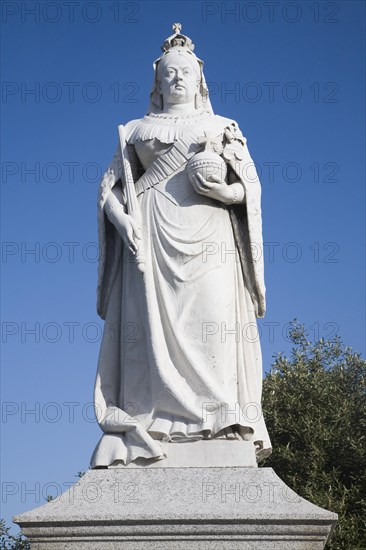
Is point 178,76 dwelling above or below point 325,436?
above

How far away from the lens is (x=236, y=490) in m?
7.51

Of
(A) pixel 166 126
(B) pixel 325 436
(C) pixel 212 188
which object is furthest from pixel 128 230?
(B) pixel 325 436

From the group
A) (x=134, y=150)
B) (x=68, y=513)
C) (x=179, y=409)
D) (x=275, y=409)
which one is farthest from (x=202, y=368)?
(x=275, y=409)

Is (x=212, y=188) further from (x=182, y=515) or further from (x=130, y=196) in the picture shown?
(x=182, y=515)

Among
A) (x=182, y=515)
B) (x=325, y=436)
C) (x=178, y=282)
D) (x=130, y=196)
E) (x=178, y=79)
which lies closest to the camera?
(x=182, y=515)

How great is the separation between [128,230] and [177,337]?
1.11m

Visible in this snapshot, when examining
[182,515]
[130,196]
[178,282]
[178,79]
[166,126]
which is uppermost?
[178,79]

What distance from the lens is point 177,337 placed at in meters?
8.22

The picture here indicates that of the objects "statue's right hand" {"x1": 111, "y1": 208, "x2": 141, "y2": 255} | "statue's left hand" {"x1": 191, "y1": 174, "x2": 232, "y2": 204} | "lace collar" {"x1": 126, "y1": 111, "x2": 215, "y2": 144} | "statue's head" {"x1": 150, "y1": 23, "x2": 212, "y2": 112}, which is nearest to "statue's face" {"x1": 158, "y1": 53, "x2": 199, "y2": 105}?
"statue's head" {"x1": 150, "y1": 23, "x2": 212, "y2": 112}

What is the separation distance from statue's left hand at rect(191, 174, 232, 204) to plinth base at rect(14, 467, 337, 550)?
8.29 feet

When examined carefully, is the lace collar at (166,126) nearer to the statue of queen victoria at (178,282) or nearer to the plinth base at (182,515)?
the statue of queen victoria at (178,282)

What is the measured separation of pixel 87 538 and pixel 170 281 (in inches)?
94.9

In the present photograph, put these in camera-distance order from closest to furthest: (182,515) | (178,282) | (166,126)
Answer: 1. (182,515)
2. (178,282)
3. (166,126)

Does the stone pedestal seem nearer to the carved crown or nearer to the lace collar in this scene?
the lace collar
